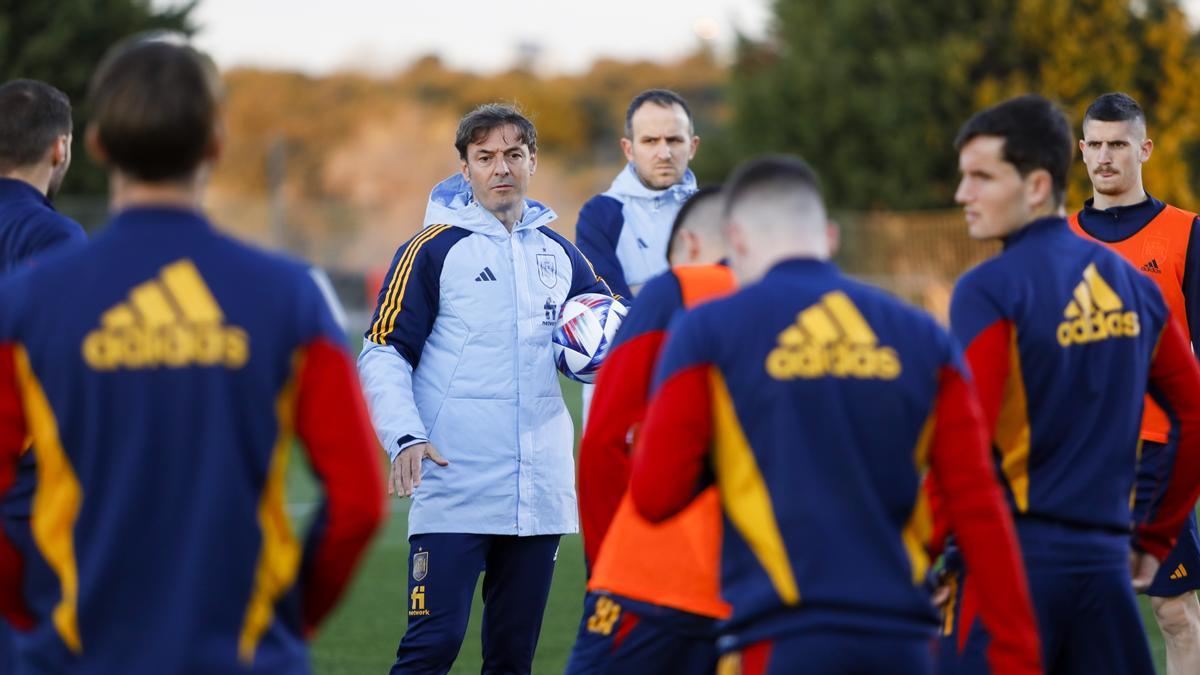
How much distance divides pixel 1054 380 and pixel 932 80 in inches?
1184

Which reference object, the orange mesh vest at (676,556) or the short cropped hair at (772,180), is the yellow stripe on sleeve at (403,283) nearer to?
the orange mesh vest at (676,556)

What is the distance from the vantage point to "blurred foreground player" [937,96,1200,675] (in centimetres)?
404

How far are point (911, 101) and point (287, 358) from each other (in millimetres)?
31369

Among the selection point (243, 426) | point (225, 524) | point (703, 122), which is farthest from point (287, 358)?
point (703, 122)

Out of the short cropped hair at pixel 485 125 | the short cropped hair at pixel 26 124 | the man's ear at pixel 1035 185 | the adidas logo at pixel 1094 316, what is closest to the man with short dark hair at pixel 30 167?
the short cropped hair at pixel 26 124

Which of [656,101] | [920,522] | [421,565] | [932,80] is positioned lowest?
[421,565]

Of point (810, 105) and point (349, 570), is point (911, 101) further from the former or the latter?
point (349, 570)

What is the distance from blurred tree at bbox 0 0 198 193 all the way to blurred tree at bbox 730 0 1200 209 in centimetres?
1330

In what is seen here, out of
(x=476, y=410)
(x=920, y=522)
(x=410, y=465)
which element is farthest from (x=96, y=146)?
(x=476, y=410)

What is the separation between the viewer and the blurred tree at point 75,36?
2992cm

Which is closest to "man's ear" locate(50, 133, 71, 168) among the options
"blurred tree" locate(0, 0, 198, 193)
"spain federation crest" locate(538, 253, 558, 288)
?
"spain federation crest" locate(538, 253, 558, 288)

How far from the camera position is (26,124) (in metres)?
4.86

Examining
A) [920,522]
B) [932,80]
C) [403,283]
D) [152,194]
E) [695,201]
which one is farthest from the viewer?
[932,80]

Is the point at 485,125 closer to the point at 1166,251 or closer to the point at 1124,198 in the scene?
the point at 1124,198
